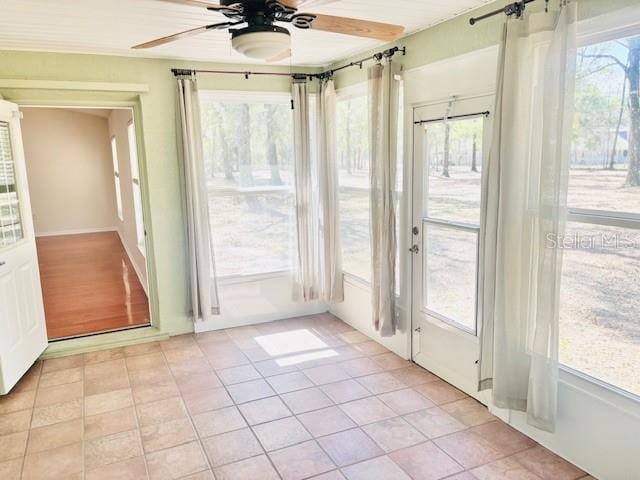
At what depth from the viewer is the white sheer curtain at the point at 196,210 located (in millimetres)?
4113

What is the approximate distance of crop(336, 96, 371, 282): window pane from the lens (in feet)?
14.0

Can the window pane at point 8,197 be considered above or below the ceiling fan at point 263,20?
below

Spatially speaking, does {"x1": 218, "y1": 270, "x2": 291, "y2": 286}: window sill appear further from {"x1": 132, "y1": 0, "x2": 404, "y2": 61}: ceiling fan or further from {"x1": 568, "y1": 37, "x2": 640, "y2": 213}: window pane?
{"x1": 568, "y1": 37, "x2": 640, "y2": 213}: window pane

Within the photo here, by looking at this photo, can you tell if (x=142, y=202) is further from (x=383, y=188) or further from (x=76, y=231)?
(x=76, y=231)

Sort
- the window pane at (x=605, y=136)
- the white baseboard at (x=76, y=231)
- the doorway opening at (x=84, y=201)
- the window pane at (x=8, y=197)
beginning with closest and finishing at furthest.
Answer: the window pane at (x=605, y=136) → the window pane at (x=8, y=197) → the doorway opening at (x=84, y=201) → the white baseboard at (x=76, y=231)

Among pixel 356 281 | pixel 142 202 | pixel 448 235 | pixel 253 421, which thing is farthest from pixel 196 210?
pixel 448 235

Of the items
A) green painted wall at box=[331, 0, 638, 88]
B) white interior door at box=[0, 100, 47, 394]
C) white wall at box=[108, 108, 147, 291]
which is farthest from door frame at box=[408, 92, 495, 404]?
white wall at box=[108, 108, 147, 291]

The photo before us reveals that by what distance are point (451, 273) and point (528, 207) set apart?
3.27ft

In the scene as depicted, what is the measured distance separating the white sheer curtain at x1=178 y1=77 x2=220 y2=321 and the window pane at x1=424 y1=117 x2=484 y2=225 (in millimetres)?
1992

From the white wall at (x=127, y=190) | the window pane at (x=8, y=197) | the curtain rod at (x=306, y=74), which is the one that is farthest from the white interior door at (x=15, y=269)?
the white wall at (x=127, y=190)

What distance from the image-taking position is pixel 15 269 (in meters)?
3.54

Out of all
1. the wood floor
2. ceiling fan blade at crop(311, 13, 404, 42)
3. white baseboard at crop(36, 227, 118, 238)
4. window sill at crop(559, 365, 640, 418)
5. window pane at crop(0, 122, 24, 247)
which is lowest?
the wood floor

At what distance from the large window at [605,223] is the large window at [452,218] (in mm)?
712

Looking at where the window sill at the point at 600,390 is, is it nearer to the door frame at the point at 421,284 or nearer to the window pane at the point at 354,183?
the door frame at the point at 421,284
